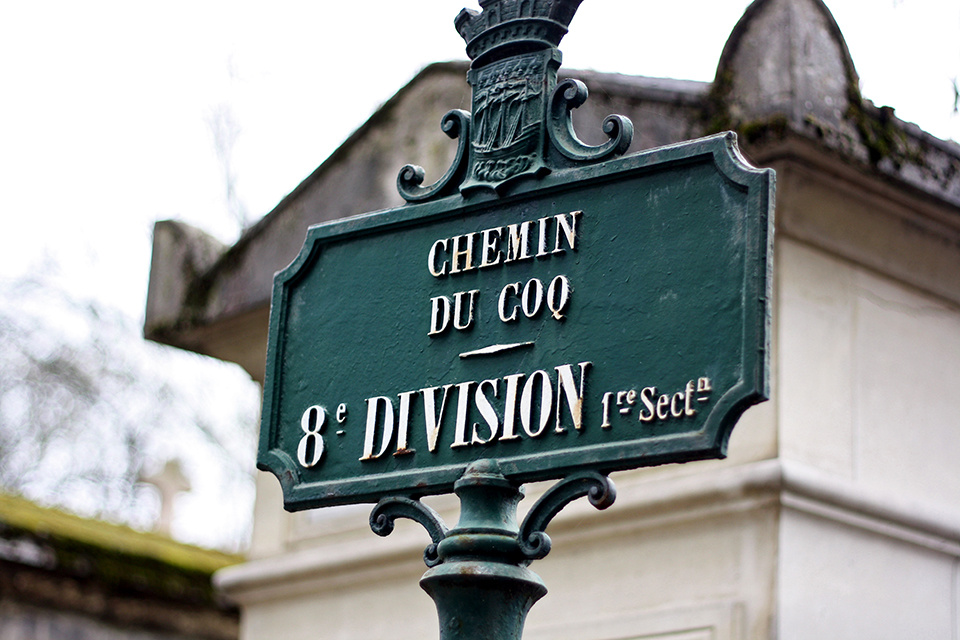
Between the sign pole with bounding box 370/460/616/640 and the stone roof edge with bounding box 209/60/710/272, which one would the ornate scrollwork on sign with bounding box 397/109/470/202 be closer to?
the sign pole with bounding box 370/460/616/640

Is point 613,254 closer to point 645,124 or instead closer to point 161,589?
point 645,124

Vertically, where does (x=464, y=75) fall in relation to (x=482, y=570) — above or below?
above

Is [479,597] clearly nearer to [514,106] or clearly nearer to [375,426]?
[375,426]

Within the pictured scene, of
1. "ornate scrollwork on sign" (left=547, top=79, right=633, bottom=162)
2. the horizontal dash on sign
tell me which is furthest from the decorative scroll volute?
the horizontal dash on sign

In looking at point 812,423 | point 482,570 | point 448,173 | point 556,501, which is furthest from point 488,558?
point 812,423

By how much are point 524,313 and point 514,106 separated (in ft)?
1.35

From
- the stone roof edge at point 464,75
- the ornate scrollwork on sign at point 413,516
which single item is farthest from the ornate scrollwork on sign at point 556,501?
the stone roof edge at point 464,75

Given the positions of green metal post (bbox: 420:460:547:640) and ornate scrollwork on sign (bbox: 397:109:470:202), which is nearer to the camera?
green metal post (bbox: 420:460:547:640)

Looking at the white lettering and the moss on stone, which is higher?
the moss on stone

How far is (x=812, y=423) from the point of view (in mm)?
4664

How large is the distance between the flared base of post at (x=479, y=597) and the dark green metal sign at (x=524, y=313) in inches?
6.2

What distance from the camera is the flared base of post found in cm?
224

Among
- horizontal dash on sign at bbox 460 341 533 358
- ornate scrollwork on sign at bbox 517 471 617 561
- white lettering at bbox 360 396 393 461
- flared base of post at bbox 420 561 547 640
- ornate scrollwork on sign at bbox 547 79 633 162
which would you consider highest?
ornate scrollwork on sign at bbox 547 79 633 162

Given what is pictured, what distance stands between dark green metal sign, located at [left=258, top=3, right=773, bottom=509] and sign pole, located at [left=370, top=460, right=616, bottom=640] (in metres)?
0.05
